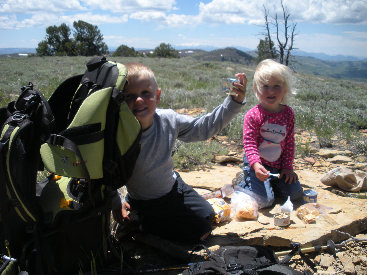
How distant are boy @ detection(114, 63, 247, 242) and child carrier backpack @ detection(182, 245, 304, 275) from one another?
47 cm

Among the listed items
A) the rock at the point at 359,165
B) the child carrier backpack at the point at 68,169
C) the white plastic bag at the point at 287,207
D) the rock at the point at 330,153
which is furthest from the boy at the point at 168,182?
the rock at the point at 330,153

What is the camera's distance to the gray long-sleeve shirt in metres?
2.60

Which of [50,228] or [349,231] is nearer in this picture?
[50,228]

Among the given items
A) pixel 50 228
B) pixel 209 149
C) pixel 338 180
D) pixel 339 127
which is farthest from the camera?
pixel 339 127

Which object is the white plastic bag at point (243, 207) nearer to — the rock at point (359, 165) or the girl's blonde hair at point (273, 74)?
the girl's blonde hair at point (273, 74)

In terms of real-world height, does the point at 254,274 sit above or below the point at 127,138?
below

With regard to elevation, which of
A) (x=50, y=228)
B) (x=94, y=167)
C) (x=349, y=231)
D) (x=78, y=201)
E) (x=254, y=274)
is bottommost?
(x=349, y=231)

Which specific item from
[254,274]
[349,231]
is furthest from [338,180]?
[254,274]

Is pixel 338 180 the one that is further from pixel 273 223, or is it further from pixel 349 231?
pixel 273 223

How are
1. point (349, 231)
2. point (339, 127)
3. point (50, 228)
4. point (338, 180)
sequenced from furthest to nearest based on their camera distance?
point (339, 127), point (338, 180), point (349, 231), point (50, 228)

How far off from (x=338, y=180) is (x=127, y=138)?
9.34 ft

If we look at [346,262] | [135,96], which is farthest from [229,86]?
[346,262]

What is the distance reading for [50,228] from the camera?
6.35ft

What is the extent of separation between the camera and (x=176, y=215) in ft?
8.96
